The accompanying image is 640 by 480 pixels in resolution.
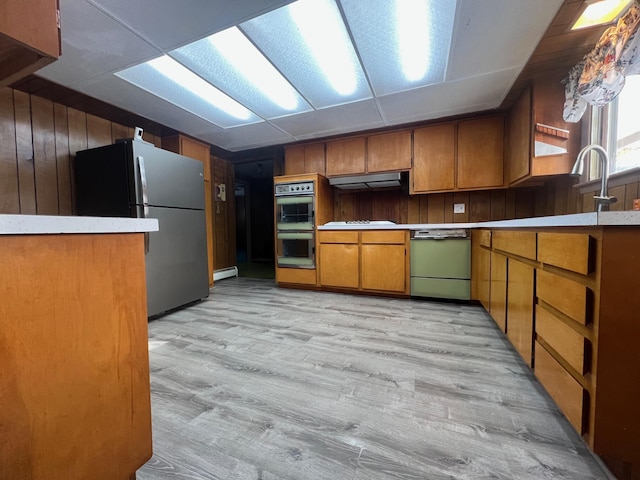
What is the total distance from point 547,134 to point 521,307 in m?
1.65

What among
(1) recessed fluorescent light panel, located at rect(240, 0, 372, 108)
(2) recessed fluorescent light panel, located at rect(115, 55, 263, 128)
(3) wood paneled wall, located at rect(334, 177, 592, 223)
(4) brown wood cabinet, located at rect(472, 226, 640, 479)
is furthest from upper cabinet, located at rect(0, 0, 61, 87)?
(3) wood paneled wall, located at rect(334, 177, 592, 223)

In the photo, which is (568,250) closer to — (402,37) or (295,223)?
(402,37)

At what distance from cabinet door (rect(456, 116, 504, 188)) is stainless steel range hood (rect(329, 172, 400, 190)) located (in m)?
0.76

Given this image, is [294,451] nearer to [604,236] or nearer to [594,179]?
[604,236]

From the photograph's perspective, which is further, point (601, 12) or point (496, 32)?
point (496, 32)

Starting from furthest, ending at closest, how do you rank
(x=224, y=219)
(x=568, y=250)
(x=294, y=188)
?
(x=224, y=219) → (x=294, y=188) → (x=568, y=250)

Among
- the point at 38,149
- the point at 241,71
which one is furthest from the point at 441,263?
the point at 38,149

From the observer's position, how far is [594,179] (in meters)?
1.84

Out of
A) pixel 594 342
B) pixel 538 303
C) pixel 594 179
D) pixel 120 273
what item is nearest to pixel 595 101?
pixel 594 179

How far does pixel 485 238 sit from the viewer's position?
2.26m

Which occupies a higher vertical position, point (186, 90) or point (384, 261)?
point (186, 90)

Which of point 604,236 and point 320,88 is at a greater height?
point 320,88

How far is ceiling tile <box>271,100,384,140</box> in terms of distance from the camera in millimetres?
2611

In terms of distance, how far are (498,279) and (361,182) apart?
204 centimetres
